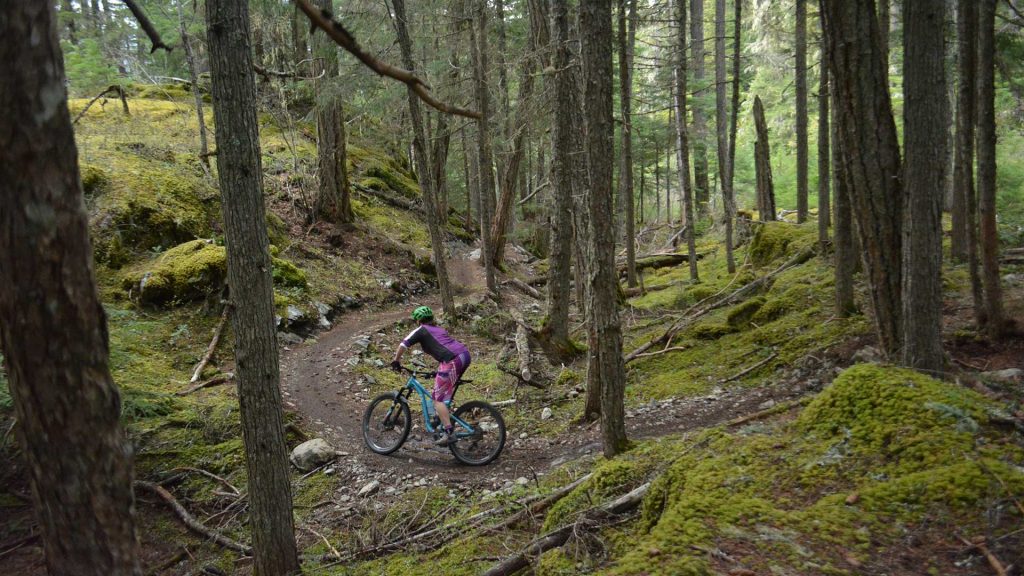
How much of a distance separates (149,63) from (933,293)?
852 inches

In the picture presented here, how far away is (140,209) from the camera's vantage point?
489 inches

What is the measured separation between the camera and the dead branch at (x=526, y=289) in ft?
58.7

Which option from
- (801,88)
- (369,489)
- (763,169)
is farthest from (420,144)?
(763,169)

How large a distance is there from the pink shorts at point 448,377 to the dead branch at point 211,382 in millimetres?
4279

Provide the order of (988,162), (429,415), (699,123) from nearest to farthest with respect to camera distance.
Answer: (988,162)
(429,415)
(699,123)

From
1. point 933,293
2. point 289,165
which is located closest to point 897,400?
point 933,293

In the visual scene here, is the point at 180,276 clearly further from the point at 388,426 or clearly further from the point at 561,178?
the point at 561,178

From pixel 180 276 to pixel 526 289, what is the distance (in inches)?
386

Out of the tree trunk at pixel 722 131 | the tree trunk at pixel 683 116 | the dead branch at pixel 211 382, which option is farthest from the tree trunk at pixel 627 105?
the dead branch at pixel 211 382

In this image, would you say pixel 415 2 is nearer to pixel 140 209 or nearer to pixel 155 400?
pixel 140 209

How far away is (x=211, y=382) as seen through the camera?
947 cm

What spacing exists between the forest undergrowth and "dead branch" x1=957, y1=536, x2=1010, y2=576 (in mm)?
21

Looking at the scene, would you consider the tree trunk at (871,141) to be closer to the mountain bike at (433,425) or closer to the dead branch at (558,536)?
the dead branch at (558,536)

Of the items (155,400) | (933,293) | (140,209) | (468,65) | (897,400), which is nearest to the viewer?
(897,400)
